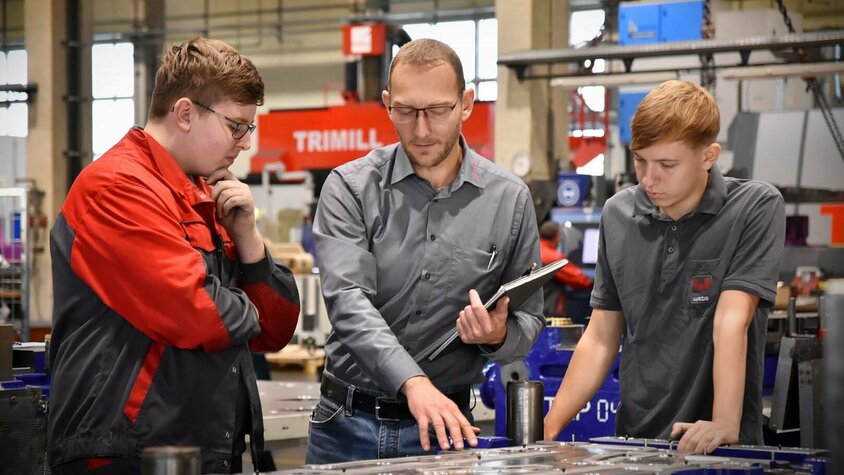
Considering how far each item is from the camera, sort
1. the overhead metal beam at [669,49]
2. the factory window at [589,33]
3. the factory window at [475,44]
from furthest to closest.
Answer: the factory window at [475,44]
the factory window at [589,33]
the overhead metal beam at [669,49]

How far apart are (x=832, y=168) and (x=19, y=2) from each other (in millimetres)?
13665

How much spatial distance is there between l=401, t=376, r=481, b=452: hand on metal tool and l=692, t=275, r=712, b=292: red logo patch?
0.57 m

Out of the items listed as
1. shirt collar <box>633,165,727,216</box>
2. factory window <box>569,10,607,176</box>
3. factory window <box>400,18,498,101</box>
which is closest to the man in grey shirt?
shirt collar <box>633,165,727,216</box>

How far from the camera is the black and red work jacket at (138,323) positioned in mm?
1793

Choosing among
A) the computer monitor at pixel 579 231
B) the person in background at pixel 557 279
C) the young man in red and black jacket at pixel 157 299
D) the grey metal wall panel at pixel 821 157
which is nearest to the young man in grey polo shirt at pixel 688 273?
the young man in red and black jacket at pixel 157 299

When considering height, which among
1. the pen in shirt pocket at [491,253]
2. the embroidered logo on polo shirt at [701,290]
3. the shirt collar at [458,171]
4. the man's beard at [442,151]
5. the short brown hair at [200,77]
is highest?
the short brown hair at [200,77]

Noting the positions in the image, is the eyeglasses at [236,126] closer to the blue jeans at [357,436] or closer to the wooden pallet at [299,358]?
the blue jeans at [357,436]

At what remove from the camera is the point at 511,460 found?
5.72 ft

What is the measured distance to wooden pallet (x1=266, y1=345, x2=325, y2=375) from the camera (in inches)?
411

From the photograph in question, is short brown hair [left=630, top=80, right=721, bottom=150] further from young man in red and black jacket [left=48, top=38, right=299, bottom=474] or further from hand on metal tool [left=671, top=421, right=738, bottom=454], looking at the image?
young man in red and black jacket [left=48, top=38, right=299, bottom=474]

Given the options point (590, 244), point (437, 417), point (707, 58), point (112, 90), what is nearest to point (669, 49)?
point (707, 58)

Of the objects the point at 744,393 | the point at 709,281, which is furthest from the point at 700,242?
the point at 744,393

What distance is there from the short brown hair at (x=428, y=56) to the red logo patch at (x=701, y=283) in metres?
0.62

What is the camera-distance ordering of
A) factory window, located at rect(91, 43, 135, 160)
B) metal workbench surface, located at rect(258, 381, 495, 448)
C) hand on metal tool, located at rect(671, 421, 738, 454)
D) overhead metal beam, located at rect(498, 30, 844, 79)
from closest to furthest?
hand on metal tool, located at rect(671, 421, 738, 454) < metal workbench surface, located at rect(258, 381, 495, 448) < overhead metal beam, located at rect(498, 30, 844, 79) < factory window, located at rect(91, 43, 135, 160)
